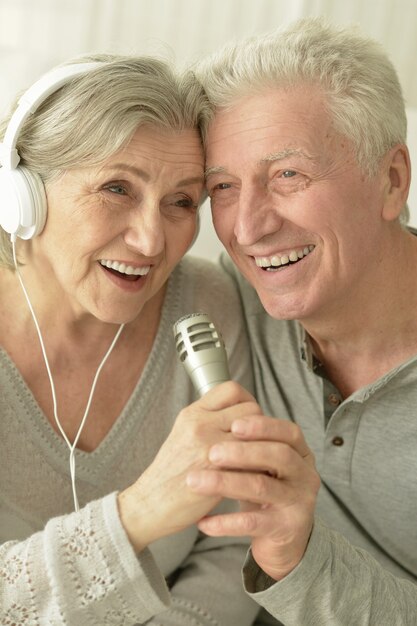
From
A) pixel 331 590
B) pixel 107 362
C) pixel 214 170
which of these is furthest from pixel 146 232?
pixel 331 590

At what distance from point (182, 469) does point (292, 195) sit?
1.73 ft

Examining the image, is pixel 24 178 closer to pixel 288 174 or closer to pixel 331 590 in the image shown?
pixel 288 174

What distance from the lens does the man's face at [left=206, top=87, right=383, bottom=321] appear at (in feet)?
4.63

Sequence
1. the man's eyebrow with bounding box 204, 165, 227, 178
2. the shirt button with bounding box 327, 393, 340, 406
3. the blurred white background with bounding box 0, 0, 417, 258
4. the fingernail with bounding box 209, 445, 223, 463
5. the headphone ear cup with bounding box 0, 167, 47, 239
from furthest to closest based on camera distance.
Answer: the blurred white background with bounding box 0, 0, 417, 258
the shirt button with bounding box 327, 393, 340, 406
the man's eyebrow with bounding box 204, 165, 227, 178
the headphone ear cup with bounding box 0, 167, 47, 239
the fingernail with bounding box 209, 445, 223, 463

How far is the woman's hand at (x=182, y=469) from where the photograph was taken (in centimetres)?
113

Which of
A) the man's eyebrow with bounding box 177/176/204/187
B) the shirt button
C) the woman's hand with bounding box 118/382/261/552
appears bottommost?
the shirt button

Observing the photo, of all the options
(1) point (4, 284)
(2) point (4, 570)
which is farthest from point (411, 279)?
(2) point (4, 570)

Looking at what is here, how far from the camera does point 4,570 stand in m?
1.22

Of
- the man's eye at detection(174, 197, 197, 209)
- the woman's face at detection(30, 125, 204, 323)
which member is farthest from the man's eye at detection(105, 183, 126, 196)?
the man's eye at detection(174, 197, 197, 209)

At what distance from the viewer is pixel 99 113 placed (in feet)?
4.29

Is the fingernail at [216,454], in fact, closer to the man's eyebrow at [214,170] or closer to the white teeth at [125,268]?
the white teeth at [125,268]

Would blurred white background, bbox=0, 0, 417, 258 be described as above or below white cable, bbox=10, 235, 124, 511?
above

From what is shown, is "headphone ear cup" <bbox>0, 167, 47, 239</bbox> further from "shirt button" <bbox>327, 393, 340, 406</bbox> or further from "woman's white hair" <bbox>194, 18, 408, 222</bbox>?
"shirt button" <bbox>327, 393, 340, 406</bbox>

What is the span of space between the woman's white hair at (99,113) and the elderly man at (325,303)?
134 millimetres
